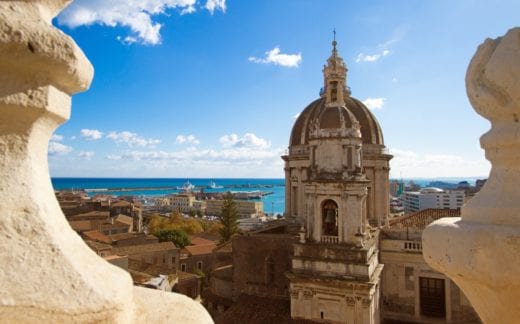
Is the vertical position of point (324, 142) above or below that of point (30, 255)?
above

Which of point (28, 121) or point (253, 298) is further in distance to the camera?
point (253, 298)

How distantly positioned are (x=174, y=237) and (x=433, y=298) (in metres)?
32.5

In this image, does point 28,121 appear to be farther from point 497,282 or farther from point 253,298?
point 253,298

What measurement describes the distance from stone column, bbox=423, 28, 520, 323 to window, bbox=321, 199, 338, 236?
15278mm

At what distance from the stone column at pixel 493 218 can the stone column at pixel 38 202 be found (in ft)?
6.78

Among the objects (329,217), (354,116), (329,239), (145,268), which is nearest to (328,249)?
(329,239)

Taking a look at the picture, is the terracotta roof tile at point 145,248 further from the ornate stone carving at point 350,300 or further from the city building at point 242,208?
the city building at point 242,208

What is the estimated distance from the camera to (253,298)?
69.9 feet

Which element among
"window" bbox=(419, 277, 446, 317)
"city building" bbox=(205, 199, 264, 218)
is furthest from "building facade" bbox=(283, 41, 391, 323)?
"city building" bbox=(205, 199, 264, 218)

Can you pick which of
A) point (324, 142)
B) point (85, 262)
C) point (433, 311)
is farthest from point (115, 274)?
point (433, 311)

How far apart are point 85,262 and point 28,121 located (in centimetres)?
60

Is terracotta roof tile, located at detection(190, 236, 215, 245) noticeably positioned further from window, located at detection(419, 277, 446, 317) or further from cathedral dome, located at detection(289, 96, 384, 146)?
window, located at detection(419, 277, 446, 317)

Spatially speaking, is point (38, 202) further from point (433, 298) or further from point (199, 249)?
point (199, 249)

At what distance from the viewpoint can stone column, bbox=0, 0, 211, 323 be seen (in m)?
1.20
